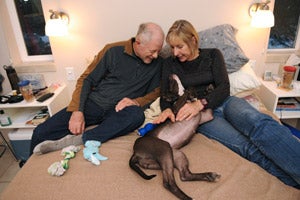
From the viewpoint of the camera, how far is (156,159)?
3.75 feet

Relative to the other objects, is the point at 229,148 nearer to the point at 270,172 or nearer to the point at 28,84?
the point at 270,172

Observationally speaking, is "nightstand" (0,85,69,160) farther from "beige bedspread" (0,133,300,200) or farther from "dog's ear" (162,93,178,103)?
"dog's ear" (162,93,178,103)

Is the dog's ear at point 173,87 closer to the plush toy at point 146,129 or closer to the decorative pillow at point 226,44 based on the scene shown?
the plush toy at point 146,129

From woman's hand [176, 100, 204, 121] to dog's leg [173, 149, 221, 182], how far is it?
0.29m

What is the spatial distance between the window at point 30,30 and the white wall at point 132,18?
0.72 feet

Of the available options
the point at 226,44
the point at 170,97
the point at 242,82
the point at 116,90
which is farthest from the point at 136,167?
the point at 226,44

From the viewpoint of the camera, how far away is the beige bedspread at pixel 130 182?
100 cm

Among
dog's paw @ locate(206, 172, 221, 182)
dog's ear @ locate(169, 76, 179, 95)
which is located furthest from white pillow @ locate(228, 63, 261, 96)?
dog's paw @ locate(206, 172, 221, 182)

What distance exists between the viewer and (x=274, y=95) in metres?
1.78

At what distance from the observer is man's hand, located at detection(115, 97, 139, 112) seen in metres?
1.59

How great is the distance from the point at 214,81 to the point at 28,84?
1477 mm

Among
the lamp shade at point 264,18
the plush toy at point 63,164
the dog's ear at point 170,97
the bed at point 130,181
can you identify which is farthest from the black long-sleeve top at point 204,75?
the plush toy at point 63,164

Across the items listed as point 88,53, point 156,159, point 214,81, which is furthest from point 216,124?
point 88,53

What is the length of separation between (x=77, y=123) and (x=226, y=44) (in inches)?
47.4
